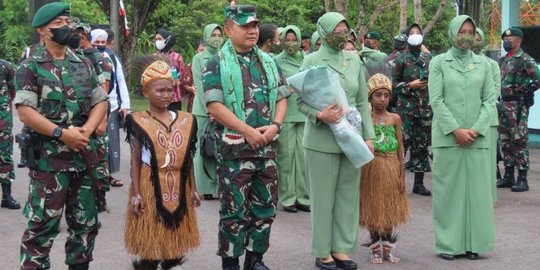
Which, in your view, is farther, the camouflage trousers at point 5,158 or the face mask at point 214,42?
the face mask at point 214,42

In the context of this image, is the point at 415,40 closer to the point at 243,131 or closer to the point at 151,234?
the point at 243,131

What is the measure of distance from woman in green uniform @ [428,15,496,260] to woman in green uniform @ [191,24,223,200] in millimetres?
3162

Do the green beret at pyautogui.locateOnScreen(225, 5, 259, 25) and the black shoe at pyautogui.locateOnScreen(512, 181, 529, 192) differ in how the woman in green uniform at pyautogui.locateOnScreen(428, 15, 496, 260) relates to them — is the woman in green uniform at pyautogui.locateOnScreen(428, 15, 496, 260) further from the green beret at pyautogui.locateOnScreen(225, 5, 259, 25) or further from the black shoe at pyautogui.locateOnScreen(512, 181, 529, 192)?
the black shoe at pyautogui.locateOnScreen(512, 181, 529, 192)

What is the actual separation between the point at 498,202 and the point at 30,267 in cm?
628

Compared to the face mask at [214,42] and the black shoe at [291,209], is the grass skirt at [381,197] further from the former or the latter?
the face mask at [214,42]

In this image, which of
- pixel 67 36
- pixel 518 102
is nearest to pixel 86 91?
pixel 67 36

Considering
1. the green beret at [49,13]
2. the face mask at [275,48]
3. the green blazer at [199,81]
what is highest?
the face mask at [275,48]

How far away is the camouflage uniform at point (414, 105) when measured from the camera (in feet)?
34.9

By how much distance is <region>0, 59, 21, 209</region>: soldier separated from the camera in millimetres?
9461

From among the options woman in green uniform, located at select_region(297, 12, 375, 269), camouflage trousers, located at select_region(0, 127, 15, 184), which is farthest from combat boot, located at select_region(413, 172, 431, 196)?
camouflage trousers, located at select_region(0, 127, 15, 184)

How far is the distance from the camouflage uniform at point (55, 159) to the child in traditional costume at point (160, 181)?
1.08 feet

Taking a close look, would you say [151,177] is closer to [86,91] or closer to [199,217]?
[86,91]

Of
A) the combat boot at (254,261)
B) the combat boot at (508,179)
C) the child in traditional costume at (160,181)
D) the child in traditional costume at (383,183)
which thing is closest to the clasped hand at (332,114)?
the child in traditional costume at (383,183)

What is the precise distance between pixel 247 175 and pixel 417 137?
497 cm
